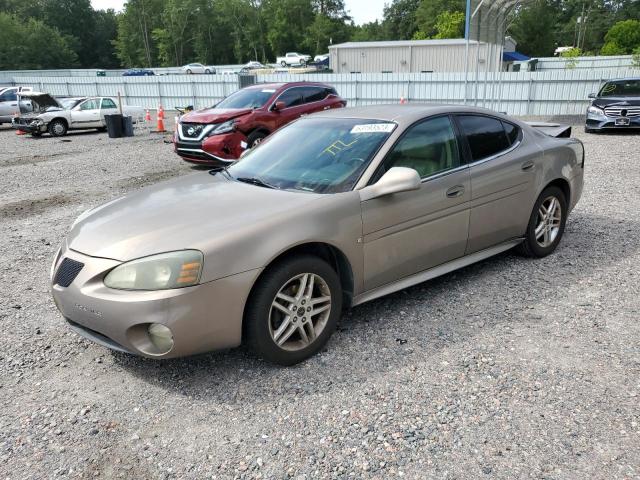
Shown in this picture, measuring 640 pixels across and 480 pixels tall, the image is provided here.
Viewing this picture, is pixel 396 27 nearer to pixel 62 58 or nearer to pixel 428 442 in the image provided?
pixel 62 58

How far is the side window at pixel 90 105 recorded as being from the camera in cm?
1960

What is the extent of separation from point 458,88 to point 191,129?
44.4 feet

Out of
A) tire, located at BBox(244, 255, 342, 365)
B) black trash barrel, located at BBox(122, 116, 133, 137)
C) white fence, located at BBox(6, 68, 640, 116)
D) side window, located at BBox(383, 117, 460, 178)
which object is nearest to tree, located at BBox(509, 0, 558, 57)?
white fence, located at BBox(6, 68, 640, 116)

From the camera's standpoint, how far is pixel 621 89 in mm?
15266

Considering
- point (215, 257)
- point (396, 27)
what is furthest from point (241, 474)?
point (396, 27)

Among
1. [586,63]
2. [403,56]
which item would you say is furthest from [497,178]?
[586,63]

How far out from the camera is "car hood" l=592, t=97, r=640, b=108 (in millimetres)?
14320

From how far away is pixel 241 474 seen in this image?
8.14ft

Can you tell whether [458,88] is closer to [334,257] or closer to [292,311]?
[334,257]

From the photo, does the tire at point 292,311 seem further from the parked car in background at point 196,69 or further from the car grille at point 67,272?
the parked car in background at point 196,69

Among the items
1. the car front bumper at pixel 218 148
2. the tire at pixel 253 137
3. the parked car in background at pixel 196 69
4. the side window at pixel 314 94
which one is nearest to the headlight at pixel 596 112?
the side window at pixel 314 94

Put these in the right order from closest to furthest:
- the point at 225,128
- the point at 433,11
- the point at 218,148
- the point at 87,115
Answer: the point at 218,148
the point at 225,128
the point at 87,115
the point at 433,11

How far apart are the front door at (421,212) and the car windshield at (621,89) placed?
13.6 metres

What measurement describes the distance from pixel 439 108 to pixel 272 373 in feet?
8.29
